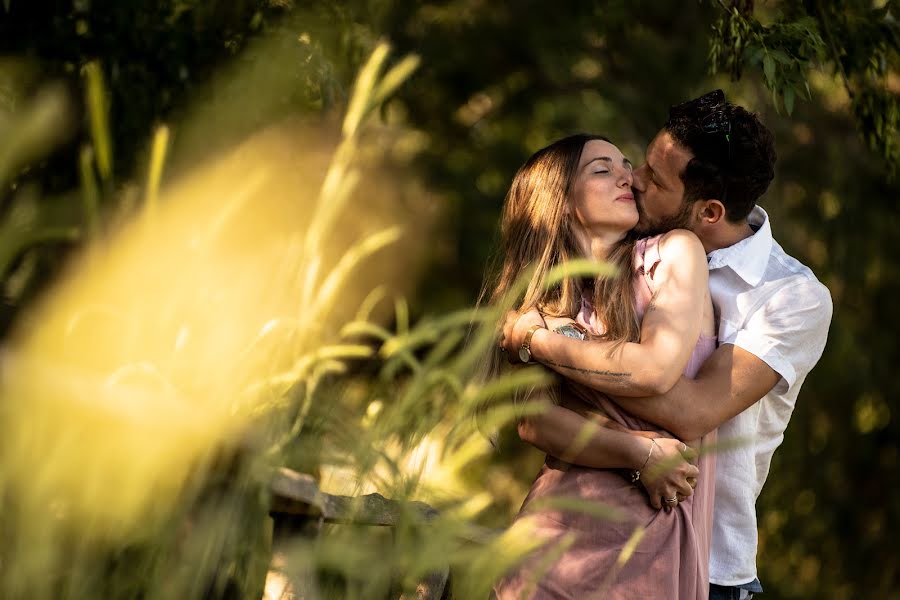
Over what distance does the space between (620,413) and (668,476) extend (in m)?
0.18

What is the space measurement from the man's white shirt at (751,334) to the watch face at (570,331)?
0.34 meters

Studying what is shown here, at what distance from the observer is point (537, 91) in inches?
323

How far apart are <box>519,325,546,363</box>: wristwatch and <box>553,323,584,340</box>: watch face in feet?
0.12

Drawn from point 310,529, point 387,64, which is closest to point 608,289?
point 310,529

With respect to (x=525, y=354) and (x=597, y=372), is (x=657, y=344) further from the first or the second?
(x=525, y=354)

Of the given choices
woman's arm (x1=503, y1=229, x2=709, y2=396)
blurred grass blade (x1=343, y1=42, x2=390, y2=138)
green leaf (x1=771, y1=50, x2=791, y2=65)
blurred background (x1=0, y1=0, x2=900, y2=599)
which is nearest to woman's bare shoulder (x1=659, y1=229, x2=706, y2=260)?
woman's arm (x1=503, y1=229, x2=709, y2=396)

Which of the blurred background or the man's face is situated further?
the man's face

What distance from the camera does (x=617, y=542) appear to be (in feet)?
8.13

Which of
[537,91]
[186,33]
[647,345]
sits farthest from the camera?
[537,91]

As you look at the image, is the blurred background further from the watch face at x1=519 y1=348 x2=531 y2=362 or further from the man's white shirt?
the man's white shirt

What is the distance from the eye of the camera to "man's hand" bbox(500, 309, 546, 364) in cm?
256

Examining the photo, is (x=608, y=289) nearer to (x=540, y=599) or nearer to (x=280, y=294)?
(x=540, y=599)

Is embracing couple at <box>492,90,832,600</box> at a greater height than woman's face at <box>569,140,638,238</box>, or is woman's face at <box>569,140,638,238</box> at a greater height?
woman's face at <box>569,140,638,238</box>

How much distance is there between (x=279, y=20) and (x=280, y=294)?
292 cm
